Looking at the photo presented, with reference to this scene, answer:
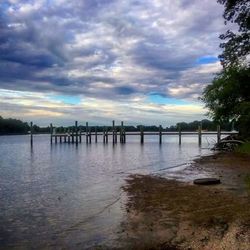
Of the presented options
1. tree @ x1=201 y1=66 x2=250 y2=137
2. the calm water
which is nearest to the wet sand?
the calm water

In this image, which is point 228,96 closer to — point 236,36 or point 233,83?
point 233,83

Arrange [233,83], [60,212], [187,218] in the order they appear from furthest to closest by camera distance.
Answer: [233,83], [60,212], [187,218]

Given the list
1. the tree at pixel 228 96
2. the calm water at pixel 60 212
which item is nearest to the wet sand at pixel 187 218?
the calm water at pixel 60 212

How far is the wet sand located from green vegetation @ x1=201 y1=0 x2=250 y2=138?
6.18m

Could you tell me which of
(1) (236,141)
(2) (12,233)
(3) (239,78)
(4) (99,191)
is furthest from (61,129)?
(2) (12,233)

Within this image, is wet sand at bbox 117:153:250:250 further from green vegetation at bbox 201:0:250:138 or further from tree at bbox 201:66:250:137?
tree at bbox 201:66:250:137

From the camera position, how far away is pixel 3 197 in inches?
693

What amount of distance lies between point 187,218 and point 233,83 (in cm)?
2918

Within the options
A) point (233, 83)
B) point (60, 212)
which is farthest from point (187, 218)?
point (233, 83)

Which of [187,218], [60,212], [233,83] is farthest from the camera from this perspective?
[233,83]

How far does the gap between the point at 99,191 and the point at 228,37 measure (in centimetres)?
922

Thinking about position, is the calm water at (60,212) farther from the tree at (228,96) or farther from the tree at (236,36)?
the tree at (228,96)

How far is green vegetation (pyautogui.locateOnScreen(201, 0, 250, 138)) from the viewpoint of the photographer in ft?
52.1

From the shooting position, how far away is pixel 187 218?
11539 millimetres
